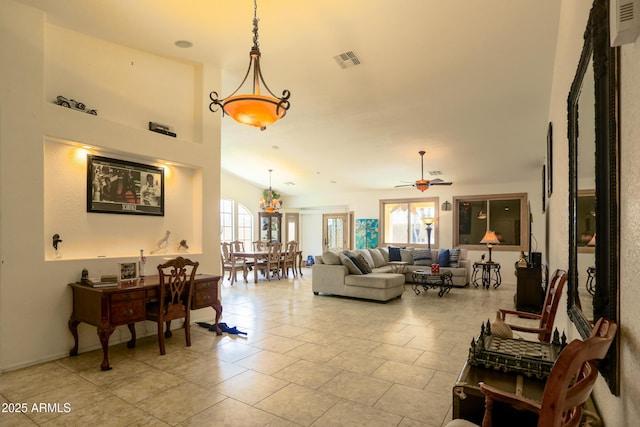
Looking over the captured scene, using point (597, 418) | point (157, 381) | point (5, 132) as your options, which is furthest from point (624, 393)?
point (5, 132)

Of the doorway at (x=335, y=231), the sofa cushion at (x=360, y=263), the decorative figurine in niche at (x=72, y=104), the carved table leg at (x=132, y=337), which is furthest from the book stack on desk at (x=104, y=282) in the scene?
the doorway at (x=335, y=231)

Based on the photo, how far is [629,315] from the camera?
3.38 ft

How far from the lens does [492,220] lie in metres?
9.10

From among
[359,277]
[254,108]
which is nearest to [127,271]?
[254,108]

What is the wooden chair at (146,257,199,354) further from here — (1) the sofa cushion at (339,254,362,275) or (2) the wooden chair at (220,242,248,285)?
(2) the wooden chair at (220,242,248,285)

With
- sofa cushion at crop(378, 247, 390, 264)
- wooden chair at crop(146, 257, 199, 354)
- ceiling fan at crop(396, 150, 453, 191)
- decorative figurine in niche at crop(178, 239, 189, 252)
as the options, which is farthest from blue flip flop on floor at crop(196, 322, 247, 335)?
sofa cushion at crop(378, 247, 390, 264)

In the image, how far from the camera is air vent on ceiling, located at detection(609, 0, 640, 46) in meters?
0.89

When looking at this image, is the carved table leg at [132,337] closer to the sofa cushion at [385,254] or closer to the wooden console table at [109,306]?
the wooden console table at [109,306]

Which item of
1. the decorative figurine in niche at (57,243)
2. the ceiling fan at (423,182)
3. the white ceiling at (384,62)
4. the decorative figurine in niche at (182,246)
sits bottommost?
the decorative figurine in niche at (182,246)

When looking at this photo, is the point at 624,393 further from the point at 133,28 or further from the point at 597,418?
the point at 133,28

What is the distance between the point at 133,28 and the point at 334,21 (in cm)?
219

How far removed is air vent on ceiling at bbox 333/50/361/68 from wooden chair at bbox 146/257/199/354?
2.99 metres

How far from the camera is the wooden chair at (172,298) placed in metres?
3.66

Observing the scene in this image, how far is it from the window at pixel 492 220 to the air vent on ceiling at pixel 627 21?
342 inches
